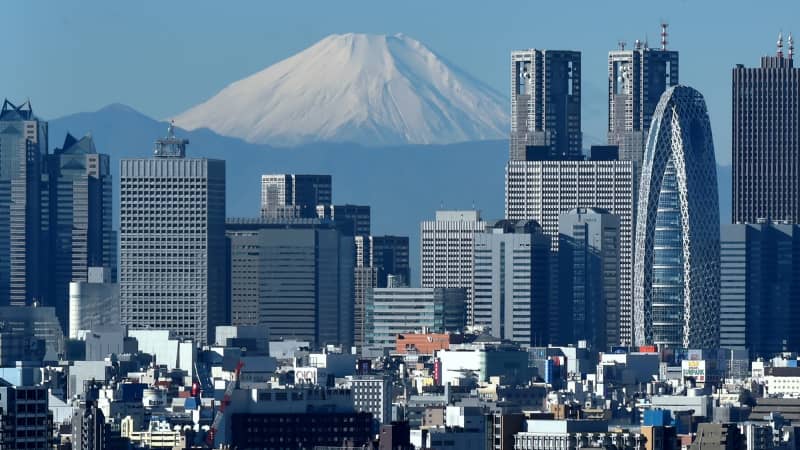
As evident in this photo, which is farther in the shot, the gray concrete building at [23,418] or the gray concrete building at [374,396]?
the gray concrete building at [374,396]

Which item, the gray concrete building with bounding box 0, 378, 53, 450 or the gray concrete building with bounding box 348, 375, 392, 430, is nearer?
the gray concrete building with bounding box 0, 378, 53, 450

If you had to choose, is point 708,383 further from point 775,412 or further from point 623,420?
point 623,420

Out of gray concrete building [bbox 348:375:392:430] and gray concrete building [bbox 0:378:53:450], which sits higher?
gray concrete building [bbox 0:378:53:450]

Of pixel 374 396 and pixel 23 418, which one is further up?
pixel 23 418

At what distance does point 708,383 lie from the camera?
19938cm

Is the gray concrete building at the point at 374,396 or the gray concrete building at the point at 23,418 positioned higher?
the gray concrete building at the point at 23,418

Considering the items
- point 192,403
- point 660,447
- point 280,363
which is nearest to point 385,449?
point 660,447

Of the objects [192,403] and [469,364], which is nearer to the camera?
[192,403]

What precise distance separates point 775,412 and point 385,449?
5057 centimetres

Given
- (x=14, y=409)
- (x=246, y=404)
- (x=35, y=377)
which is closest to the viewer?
(x=14, y=409)

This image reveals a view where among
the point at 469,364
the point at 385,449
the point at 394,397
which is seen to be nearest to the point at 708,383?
the point at 469,364

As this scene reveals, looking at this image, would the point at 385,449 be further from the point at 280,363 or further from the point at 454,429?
the point at 280,363

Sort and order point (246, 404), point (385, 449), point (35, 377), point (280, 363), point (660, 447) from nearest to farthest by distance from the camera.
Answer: point (660, 447) → point (385, 449) → point (246, 404) → point (35, 377) → point (280, 363)

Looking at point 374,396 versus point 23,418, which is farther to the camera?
point 374,396
